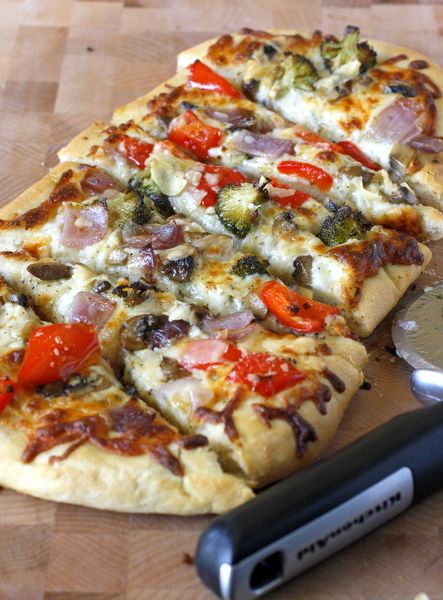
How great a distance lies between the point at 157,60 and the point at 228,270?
3.51m

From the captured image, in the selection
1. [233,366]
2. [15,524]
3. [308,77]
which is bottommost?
[15,524]

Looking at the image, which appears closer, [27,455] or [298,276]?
[27,455]

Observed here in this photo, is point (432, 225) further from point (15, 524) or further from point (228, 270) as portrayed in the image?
point (15, 524)

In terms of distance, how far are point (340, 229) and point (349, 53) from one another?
7.14ft

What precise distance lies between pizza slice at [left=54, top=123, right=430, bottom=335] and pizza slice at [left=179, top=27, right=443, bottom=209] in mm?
864

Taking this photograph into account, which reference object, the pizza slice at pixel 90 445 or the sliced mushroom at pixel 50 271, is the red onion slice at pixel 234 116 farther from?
the pizza slice at pixel 90 445

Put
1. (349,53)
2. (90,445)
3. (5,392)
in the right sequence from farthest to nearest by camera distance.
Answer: (349,53) → (5,392) → (90,445)

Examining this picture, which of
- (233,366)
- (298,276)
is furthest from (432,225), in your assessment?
(233,366)

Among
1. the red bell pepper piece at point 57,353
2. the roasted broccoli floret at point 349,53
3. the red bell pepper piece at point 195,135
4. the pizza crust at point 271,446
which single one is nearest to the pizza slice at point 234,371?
the pizza crust at point 271,446

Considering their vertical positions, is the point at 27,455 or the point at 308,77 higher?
the point at 308,77

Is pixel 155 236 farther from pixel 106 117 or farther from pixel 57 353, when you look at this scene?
pixel 106 117

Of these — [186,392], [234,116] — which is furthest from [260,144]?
[186,392]

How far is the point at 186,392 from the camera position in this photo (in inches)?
208

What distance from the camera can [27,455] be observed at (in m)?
5.05
